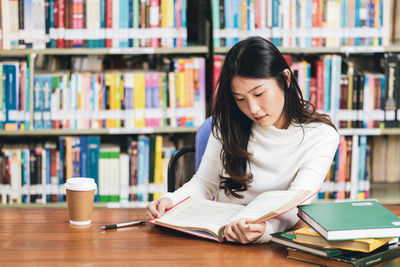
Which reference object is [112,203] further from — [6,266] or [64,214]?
[6,266]

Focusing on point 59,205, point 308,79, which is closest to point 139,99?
point 59,205

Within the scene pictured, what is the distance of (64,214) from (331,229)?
80cm

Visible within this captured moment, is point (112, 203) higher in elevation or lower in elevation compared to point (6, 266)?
lower

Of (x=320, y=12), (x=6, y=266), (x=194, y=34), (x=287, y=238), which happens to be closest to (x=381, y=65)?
(x=320, y=12)

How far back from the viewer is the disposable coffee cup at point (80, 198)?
157 cm

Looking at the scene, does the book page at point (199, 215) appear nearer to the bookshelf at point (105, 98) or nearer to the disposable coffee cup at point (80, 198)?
the disposable coffee cup at point (80, 198)

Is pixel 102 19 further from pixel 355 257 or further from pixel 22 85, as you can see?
pixel 355 257

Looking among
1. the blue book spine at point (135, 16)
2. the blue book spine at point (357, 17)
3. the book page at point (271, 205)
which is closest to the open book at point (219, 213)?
the book page at point (271, 205)

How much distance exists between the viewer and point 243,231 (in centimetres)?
143

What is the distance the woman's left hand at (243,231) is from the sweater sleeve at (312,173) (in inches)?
2.5

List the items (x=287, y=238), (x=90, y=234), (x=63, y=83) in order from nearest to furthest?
(x=287, y=238) → (x=90, y=234) → (x=63, y=83)

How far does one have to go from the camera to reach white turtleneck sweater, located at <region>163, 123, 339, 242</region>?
1739mm

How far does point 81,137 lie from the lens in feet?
9.90

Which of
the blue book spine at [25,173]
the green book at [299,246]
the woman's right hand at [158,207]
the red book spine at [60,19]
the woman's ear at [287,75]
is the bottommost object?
the blue book spine at [25,173]
